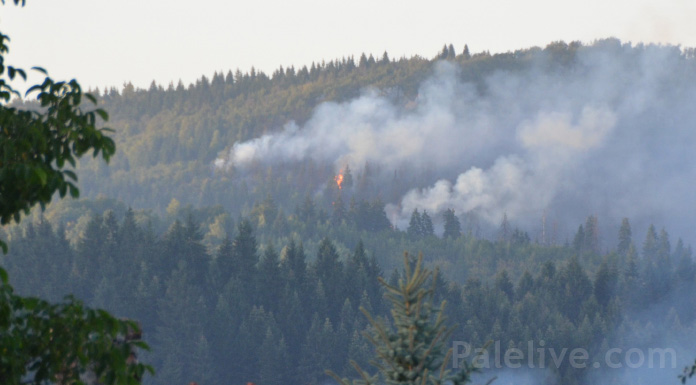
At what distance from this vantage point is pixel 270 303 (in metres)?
150

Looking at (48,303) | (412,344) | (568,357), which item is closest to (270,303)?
(568,357)

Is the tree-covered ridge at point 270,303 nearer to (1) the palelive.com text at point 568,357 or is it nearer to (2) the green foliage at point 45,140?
(1) the palelive.com text at point 568,357

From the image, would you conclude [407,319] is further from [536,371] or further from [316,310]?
[316,310]

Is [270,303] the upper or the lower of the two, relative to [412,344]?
lower

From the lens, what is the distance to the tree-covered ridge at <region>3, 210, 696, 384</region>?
13188cm

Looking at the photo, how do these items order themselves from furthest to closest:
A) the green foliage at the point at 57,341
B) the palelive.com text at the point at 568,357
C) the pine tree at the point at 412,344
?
the palelive.com text at the point at 568,357
the pine tree at the point at 412,344
the green foliage at the point at 57,341

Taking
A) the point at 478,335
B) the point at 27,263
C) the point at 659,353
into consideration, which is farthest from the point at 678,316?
the point at 27,263

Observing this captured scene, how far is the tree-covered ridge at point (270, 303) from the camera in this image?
131875mm

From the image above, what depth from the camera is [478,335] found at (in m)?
146

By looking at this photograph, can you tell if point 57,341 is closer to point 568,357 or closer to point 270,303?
point 568,357

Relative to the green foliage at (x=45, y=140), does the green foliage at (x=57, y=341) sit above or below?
below

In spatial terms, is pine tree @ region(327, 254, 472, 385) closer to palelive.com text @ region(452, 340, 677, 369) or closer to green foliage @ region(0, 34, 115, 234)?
green foliage @ region(0, 34, 115, 234)

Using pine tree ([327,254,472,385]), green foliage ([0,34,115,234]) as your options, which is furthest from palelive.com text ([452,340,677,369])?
green foliage ([0,34,115,234])

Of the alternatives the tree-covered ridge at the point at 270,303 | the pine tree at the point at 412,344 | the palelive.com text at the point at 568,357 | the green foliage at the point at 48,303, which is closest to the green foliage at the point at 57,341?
the green foliage at the point at 48,303
